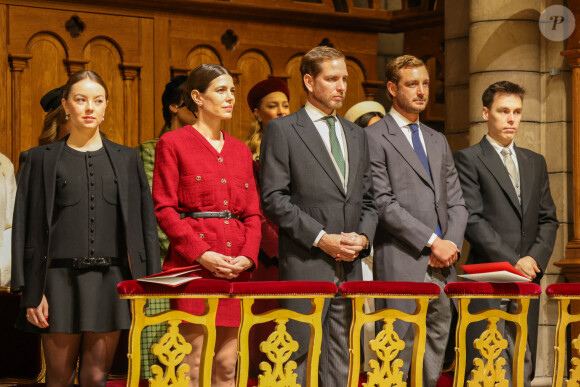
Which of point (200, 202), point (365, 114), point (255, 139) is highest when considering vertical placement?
point (365, 114)

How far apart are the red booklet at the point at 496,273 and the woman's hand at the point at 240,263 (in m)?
0.87

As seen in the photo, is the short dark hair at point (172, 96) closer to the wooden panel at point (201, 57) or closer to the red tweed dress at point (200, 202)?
the red tweed dress at point (200, 202)

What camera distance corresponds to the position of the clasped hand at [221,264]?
12.9 ft

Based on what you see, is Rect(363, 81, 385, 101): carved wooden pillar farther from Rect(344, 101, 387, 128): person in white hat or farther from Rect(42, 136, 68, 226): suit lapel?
Rect(42, 136, 68, 226): suit lapel

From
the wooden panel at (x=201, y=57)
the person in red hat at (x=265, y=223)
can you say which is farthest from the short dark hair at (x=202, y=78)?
the wooden panel at (x=201, y=57)

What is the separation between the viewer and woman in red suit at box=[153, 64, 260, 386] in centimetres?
395

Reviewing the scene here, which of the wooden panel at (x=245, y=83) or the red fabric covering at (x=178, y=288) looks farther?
the wooden panel at (x=245, y=83)

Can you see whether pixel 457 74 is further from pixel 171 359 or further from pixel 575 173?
pixel 171 359

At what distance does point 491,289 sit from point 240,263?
3.38 ft

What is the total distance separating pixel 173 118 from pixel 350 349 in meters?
1.82

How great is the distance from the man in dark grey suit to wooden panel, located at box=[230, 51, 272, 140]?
2.00 m

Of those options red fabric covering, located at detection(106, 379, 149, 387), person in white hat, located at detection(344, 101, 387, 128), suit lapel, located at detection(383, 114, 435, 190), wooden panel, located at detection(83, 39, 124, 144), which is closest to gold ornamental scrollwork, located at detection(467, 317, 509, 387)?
suit lapel, located at detection(383, 114, 435, 190)

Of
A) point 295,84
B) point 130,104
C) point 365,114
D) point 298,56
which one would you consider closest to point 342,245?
point 365,114

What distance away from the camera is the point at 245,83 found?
263 inches
